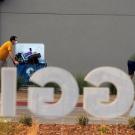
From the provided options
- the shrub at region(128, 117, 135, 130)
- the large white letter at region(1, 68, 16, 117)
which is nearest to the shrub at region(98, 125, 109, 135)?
the shrub at region(128, 117, 135, 130)

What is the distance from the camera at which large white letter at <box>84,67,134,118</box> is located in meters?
11.6

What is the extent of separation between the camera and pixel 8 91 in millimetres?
11633

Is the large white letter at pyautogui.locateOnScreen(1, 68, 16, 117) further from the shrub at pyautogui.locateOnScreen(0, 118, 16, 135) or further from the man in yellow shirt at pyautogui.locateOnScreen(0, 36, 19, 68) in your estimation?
the man in yellow shirt at pyautogui.locateOnScreen(0, 36, 19, 68)

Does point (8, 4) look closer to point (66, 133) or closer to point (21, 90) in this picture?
point (21, 90)

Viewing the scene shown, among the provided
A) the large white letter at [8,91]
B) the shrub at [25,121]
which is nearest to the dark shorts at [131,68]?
the shrub at [25,121]

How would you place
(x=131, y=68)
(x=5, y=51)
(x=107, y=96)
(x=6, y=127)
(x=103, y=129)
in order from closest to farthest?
(x=107, y=96)
(x=6, y=127)
(x=103, y=129)
(x=5, y=51)
(x=131, y=68)

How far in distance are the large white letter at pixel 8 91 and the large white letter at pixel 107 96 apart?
133 cm

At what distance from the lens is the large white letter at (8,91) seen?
1154 centimetres

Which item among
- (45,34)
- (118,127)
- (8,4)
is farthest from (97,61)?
(118,127)

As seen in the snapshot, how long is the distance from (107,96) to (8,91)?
181 centimetres

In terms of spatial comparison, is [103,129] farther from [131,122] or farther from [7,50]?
[7,50]

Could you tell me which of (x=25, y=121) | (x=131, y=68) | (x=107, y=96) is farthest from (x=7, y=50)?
(x=107, y=96)

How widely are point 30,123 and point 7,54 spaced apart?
25.9 feet

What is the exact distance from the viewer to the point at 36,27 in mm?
23484
